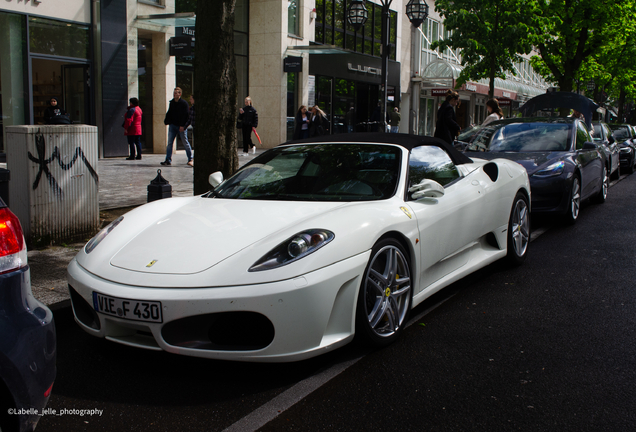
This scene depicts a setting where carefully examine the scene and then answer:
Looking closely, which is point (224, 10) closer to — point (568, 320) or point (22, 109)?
point (568, 320)

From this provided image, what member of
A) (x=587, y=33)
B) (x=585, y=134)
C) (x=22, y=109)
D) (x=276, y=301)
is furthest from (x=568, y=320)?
(x=587, y=33)

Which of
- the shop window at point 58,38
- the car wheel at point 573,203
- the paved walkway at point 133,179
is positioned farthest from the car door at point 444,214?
the shop window at point 58,38

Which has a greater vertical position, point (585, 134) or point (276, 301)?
point (585, 134)

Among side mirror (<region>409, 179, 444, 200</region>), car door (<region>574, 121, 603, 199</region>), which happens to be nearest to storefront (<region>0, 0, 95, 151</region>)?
car door (<region>574, 121, 603, 199</region>)

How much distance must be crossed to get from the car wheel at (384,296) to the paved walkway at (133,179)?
5.53m

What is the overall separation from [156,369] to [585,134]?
8.27 metres

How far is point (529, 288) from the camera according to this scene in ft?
16.5

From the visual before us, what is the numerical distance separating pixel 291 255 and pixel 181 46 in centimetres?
1613

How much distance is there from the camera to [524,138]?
8984mm

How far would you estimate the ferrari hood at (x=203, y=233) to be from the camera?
10.5 feet

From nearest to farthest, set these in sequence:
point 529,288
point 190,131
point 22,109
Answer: point 529,288
point 22,109
point 190,131

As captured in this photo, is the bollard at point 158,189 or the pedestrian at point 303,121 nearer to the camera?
the bollard at point 158,189

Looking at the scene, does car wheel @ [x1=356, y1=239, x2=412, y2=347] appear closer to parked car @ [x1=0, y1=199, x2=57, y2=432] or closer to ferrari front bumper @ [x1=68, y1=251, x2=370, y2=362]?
ferrari front bumper @ [x1=68, y1=251, x2=370, y2=362]

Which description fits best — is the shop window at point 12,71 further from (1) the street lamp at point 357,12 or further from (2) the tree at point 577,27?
(2) the tree at point 577,27
